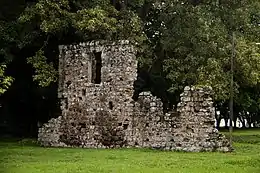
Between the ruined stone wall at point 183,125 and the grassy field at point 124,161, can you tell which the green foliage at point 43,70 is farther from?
the ruined stone wall at point 183,125

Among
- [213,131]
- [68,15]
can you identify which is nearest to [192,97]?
[213,131]

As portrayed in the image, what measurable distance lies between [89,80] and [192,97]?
213 inches

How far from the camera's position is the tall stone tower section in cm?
2595

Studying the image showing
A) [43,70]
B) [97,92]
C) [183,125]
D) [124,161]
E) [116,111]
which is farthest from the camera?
[43,70]

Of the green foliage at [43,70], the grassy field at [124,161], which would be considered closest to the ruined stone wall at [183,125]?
the grassy field at [124,161]

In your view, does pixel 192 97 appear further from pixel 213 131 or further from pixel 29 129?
pixel 29 129

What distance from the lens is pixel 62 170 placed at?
16.8 meters

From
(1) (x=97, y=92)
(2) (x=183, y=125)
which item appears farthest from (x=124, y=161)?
(1) (x=97, y=92)

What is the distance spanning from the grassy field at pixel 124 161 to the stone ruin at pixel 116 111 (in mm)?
1357

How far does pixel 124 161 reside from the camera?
19.5m

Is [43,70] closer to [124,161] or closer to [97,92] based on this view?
[97,92]

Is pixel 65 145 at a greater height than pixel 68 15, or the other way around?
pixel 68 15

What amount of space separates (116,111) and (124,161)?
6668 millimetres

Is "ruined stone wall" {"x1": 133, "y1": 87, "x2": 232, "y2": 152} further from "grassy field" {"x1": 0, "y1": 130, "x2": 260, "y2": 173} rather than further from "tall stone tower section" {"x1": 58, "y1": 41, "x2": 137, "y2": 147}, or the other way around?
"grassy field" {"x1": 0, "y1": 130, "x2": 260, "y2": 173}
